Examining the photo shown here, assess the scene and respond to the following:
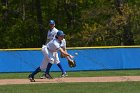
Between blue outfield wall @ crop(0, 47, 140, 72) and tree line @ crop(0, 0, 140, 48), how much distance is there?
18.0 meters

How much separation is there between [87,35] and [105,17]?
10.6ft

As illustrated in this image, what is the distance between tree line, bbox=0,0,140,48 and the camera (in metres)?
42.2

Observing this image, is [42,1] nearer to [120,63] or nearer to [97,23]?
[97,23]

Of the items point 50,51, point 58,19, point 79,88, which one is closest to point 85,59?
point 50,51

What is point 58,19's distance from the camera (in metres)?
49.1

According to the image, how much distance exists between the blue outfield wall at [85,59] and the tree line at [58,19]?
59.0ft

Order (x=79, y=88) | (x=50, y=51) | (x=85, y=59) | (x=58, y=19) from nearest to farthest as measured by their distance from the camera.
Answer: (x=79, y=88)
(x=50, y=51)
(x=85, y=59)
(x=58, y=19)

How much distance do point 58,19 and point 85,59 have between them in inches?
1028

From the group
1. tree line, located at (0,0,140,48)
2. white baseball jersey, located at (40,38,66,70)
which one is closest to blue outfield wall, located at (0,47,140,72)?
white baseball jersey, located at (40,38,66,70)

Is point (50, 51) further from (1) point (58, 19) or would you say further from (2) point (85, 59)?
(1) point (58, 19)

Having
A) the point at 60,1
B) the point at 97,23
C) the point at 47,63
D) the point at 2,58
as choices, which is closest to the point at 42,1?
the point at 60,1

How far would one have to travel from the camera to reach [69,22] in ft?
161

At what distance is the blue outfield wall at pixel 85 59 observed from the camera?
76.3ft

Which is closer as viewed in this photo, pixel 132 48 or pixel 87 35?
pixel 132 48
